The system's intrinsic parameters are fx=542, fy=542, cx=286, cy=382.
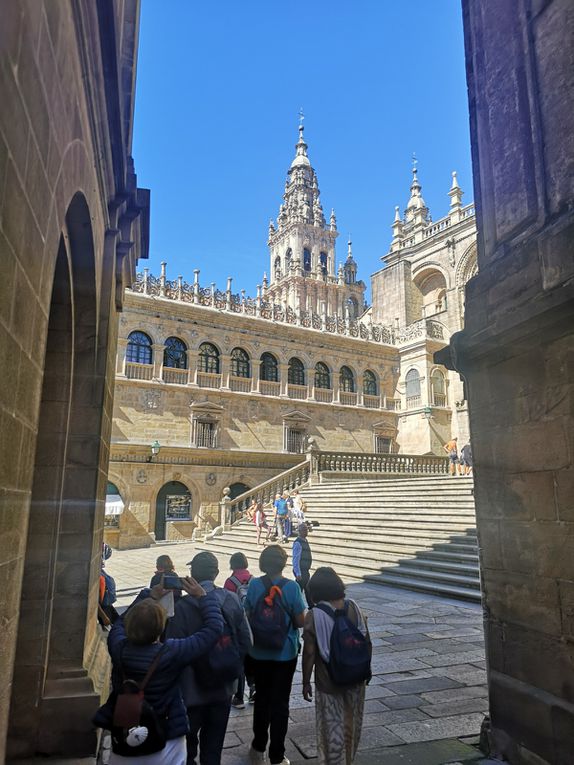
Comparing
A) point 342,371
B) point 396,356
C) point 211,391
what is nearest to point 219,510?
point 211,391

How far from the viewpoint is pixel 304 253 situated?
189ft

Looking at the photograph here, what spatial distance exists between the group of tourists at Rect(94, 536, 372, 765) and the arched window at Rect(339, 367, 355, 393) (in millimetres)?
27992

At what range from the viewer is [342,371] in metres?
32.7

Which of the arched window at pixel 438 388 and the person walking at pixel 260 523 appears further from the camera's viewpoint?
the arched window at pixel 438 388

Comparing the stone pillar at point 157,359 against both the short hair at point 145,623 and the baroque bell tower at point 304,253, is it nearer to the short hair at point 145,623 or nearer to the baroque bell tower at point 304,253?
the short hair at point 145,623

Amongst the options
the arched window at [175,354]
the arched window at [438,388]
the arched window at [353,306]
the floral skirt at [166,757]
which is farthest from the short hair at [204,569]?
the arched window at [353,306]

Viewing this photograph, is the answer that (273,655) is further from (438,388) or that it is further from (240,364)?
(438,388)

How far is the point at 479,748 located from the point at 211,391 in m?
23.9

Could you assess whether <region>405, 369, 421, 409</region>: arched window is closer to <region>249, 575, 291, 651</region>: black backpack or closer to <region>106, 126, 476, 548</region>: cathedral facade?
<region>106, 126, 476, 548</region>: cathedral facade

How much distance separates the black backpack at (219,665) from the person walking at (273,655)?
46 cm

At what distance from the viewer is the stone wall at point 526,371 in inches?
154

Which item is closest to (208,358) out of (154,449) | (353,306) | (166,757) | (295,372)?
(295,372)

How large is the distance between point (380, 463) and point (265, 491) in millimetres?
6933

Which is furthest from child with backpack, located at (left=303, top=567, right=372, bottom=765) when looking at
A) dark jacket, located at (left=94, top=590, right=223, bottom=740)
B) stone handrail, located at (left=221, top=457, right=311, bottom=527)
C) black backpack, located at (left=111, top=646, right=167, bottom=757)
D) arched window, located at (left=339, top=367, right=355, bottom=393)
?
arched window, located at (left=339, top=367, right=355, bottom=393)
